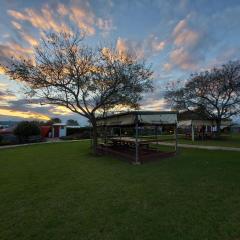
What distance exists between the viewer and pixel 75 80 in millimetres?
14758

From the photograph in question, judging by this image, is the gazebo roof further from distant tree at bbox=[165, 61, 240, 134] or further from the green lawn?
distant tree at bbox=[165, 61, 240, 134]

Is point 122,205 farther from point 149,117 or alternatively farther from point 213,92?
point 213,92

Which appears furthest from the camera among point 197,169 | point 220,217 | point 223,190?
point 197,169

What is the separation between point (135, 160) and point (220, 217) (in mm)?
7462

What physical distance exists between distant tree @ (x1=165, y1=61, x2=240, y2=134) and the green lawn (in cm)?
2268

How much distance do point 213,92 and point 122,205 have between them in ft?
93.1

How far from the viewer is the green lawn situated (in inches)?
163

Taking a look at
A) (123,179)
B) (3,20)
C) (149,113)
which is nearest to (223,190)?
(123,179)

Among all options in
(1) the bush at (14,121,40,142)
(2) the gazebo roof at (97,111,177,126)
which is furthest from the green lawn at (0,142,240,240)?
(1) the bush at (14,121,40,142)

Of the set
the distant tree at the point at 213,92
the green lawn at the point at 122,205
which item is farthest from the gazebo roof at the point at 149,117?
the distant tree at the point at 213,92

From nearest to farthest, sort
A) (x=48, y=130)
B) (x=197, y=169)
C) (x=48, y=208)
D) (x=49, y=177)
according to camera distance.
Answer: (x=48, y=208), (x=49, y=177), (x=197, y=169), (x=48, y=130)

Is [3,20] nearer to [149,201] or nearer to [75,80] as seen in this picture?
[75,80]

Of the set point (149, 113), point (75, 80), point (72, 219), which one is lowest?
point (72, 219)

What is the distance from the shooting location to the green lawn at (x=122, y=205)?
414 centimetres
